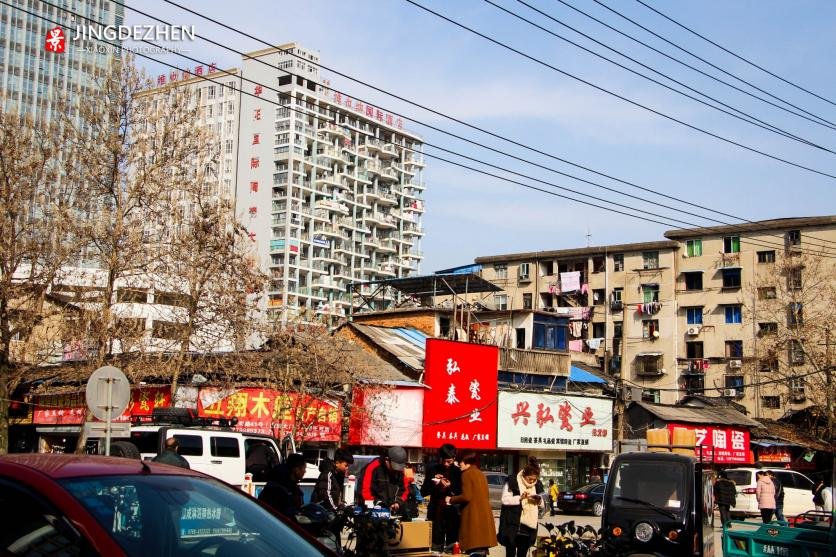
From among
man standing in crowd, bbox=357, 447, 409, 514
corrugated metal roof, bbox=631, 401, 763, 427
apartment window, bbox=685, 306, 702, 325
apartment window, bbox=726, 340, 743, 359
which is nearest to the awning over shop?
corrugated metal roof, bbox=631, 401, 763, 427

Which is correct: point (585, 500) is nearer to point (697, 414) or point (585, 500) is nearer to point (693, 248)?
point (697, 414)

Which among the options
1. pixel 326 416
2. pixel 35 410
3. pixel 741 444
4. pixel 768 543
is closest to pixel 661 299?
pixel 741 444

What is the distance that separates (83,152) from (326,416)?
42.6 ft

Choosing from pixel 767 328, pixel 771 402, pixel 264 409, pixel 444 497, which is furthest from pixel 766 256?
pixel 444 497

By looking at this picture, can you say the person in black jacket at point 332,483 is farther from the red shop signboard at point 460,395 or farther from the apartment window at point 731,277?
the apartment window at point 731,277

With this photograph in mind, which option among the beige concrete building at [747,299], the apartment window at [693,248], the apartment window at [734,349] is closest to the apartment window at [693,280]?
the beige concrete building at [747,299]

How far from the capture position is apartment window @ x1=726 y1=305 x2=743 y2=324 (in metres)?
62.0

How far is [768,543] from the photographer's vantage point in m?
10.6

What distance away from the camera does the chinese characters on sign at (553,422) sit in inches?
1435

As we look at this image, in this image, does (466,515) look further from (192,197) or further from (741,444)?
(741,444)

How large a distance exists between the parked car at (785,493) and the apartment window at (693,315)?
1252 inches

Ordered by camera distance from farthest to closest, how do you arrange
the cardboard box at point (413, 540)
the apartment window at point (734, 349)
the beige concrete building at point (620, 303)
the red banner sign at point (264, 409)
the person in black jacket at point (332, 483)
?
1. the beige concrete building at point (620, 303)
2. the apartment window at point (734, 349)
3. the red banner sign at point (264, 409)
4. the person in black jacket at point (332, 483)
5. the cardboard box at point (413, 540)

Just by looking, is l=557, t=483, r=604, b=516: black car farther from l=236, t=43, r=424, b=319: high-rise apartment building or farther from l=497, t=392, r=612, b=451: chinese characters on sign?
l=236, t=43, r=424, b=319: high-rise apartment building

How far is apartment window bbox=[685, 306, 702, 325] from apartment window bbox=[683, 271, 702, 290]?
4.68 feet
